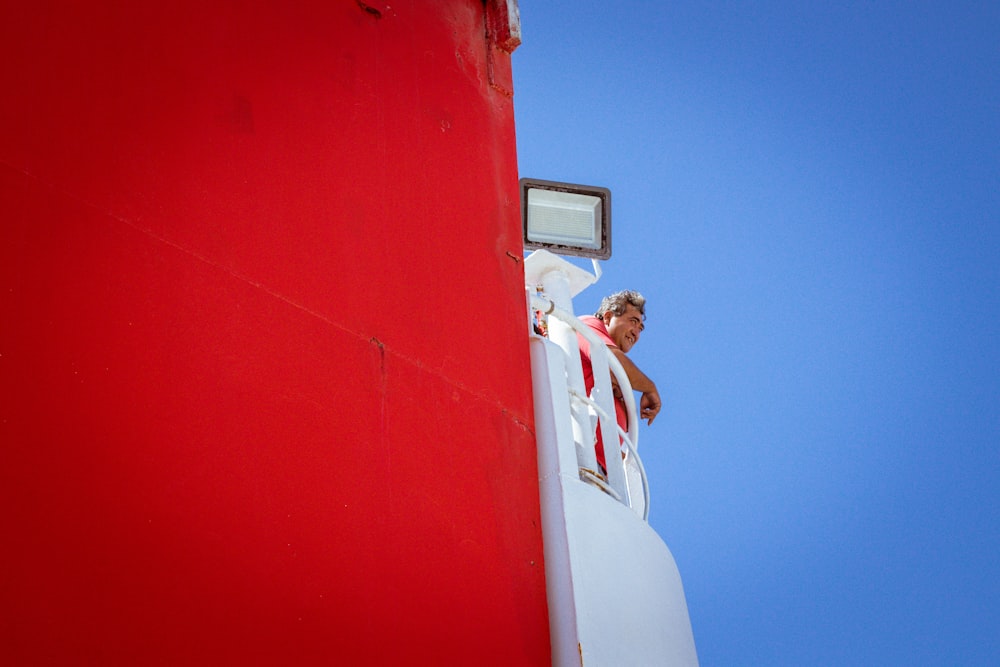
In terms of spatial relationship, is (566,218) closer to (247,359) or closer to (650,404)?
(650,404)

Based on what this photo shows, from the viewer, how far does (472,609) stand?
11.1 feet

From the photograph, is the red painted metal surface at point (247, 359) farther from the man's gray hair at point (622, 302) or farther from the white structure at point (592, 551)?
the man's gray hair at point (622, 302)

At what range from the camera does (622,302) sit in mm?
6645

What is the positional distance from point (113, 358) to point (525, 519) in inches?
69.1

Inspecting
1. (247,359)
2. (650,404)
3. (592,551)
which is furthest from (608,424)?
(247,359)

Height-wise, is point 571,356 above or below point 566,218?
below

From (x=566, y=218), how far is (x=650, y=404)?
1202 mm

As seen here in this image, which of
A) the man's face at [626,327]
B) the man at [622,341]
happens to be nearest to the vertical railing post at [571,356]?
the man at [622,341]

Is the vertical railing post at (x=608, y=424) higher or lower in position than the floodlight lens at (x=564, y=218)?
lower

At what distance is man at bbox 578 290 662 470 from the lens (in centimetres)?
570

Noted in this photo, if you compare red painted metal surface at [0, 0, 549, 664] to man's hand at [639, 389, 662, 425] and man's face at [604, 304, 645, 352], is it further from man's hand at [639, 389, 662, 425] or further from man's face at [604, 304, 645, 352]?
man's face at [604, 304, 645, 352]

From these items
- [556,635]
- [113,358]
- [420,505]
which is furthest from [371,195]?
[556,635]

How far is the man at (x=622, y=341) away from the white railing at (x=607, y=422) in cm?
13

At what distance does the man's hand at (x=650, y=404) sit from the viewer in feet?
20.1
